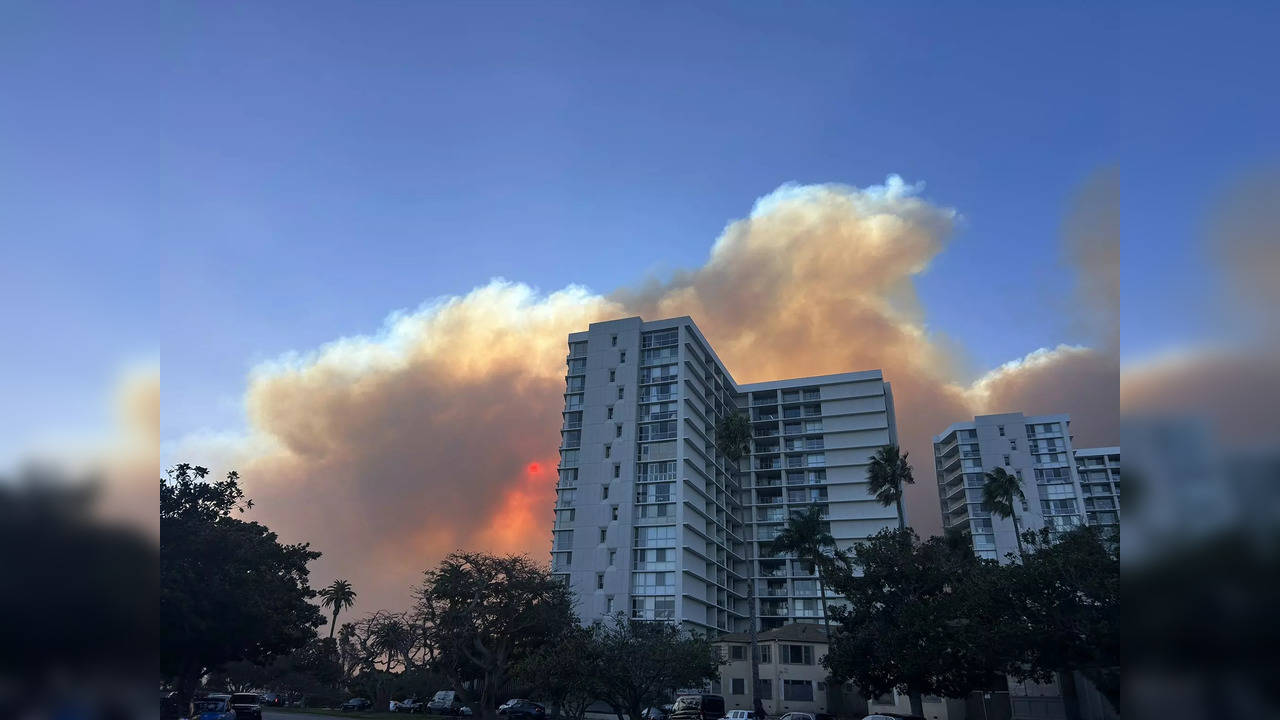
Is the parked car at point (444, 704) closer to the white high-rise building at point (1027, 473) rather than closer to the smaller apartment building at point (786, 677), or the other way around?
the smaller apartment building at point (786, 677)

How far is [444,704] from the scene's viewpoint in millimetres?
90125

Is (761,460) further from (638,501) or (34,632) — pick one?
(34,632)

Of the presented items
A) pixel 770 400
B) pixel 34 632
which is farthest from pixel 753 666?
pixel 34 632

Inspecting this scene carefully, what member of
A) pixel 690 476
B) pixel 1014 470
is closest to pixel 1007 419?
pixel 1014 470

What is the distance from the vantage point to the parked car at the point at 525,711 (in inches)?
2820

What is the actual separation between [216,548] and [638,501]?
3095 inches

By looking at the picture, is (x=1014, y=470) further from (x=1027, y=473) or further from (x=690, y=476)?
(x=690, y=476)

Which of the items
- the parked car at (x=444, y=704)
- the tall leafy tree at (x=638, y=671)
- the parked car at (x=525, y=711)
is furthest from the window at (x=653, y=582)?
the tall leafy tree at (x=638, y=671)

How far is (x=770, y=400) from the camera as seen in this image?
16050 cm

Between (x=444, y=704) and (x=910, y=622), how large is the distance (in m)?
62.0

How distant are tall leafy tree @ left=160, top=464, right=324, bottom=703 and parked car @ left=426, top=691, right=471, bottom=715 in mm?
30357

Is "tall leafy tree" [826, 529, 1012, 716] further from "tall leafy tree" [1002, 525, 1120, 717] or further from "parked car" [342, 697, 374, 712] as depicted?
"parked car" [342, 697, 374, 712]

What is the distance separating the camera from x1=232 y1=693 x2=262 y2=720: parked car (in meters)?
50.0

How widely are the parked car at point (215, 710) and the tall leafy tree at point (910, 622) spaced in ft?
153
